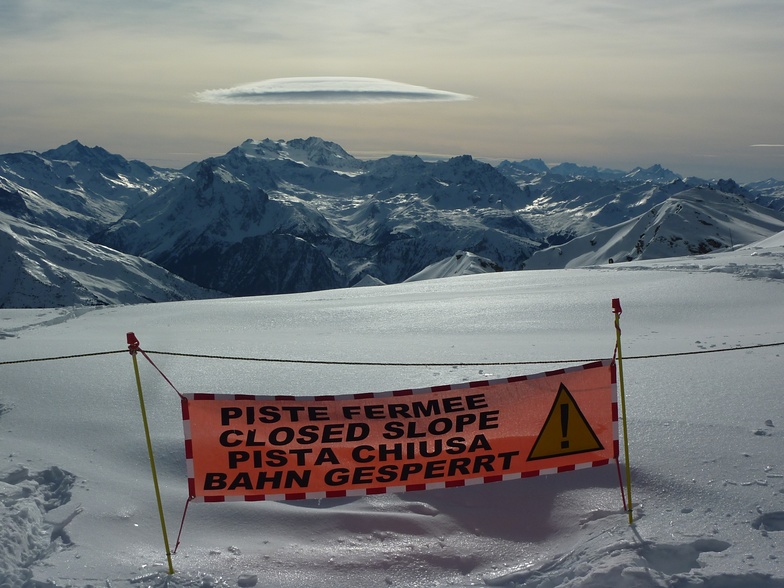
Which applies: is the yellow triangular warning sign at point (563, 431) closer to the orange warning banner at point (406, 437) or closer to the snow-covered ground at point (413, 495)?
the orange warning banner at point (406, 437)

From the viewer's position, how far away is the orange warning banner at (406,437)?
6.21 m

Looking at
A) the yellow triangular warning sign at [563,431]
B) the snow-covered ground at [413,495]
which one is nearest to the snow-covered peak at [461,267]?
the snow-covered ground at [413,495]

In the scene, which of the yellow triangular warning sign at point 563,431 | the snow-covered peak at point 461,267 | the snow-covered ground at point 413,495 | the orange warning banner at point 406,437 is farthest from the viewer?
the snow-covered peak at point 461,267

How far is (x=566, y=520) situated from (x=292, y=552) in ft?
8.92

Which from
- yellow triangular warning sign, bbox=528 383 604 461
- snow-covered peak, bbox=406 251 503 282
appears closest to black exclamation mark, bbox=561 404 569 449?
yellow triangular warning sign, bbox=528 383 604 461

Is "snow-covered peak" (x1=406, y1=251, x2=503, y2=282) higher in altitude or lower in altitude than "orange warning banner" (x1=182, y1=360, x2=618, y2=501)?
lower

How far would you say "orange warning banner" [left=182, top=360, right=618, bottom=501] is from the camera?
621 cm

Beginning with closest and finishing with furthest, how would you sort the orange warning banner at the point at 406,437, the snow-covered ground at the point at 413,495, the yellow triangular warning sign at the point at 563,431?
the snow-covered ground at the point at 413,495
the orange warning banner at the point at 406,437
the yellow triangular warning sign at the point at 563,431

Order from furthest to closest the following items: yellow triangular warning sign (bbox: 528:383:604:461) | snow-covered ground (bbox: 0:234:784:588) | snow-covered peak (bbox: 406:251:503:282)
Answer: snow-covered peak (bbox: 406:251:503:282), yellow triangular warning sign (bbox: 528:383:604:461), snow-covered ground (bbox: 0:234:784:588)

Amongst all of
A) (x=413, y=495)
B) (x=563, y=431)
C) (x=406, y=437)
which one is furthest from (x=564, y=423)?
(x=413, y=495)

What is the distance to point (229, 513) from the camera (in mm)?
7035

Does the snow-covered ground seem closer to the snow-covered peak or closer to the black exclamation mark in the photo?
the black exclamation mark

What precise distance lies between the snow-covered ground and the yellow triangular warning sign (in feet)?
2.47

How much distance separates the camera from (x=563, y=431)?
638cm
